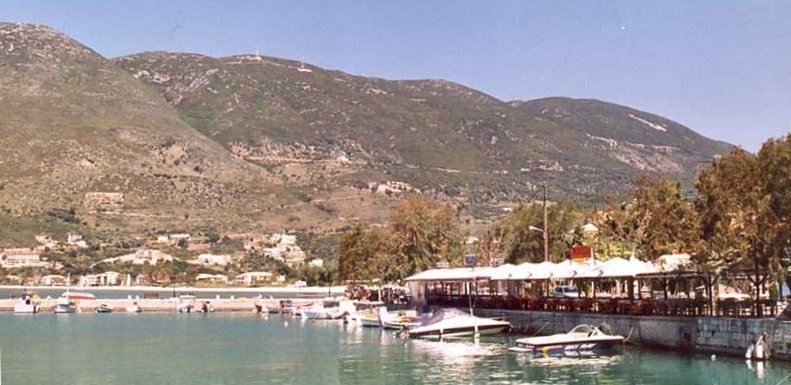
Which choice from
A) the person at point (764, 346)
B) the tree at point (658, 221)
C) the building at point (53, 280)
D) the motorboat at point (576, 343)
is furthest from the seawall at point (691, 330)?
the building at point (53, 280)

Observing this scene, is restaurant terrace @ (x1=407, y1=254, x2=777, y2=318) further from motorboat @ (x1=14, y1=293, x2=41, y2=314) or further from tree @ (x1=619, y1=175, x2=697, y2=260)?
motorboat @ (x1=14, y1=293, x2=41, y2=314)

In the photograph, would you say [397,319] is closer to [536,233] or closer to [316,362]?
[536,233]

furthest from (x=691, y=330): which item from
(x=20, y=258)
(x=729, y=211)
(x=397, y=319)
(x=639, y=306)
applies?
(x=20, y=258)

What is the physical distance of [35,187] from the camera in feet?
617

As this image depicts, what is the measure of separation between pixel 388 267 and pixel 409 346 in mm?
41519

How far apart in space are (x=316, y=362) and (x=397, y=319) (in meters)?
23.2

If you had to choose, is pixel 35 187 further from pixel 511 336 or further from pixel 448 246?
pixel 511 336

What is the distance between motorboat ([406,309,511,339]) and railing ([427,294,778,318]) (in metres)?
2.87

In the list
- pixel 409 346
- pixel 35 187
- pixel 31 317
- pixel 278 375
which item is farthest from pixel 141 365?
pixel 35 187

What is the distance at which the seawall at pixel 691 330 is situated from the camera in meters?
39.5

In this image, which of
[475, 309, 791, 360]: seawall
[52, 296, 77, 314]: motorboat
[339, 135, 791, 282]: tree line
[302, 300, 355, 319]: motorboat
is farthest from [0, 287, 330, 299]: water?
[475, 309, 791, 360]: seawall

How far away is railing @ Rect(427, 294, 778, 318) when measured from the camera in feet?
139

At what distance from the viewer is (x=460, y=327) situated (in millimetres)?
59750

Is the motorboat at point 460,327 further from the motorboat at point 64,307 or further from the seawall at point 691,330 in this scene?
the motorboat at point 64,307
